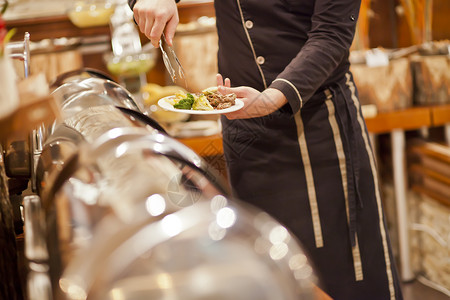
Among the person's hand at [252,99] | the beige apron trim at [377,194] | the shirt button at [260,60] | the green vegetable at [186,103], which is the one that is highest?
the shirt button at [260,60]

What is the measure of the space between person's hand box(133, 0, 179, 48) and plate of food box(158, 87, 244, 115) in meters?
0.12

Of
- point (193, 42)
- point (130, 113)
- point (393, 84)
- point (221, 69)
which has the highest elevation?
point (130, 113)

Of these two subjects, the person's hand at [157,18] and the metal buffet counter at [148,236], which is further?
the person's hand at [157,18]

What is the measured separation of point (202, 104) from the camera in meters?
1.14

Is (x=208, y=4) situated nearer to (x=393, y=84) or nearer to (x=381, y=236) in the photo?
(x=393, y=84)

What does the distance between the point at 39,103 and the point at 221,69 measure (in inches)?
37.1

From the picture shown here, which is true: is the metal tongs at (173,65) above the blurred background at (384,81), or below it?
above

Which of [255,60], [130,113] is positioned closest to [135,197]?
[130,113]

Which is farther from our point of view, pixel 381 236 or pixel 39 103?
pixel 381 236

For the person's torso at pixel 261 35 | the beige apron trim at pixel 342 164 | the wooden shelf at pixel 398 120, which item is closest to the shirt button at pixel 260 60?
the person's torso at pixel 261 35

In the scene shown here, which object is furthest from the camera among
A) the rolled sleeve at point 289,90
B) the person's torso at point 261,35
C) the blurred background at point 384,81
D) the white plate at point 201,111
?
the blurred background at point 384,81

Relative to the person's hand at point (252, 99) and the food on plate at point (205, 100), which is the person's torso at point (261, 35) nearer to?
the person's hand at point (252, 99)

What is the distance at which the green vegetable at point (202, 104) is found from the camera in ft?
3.70

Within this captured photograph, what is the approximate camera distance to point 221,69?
1504 mm
